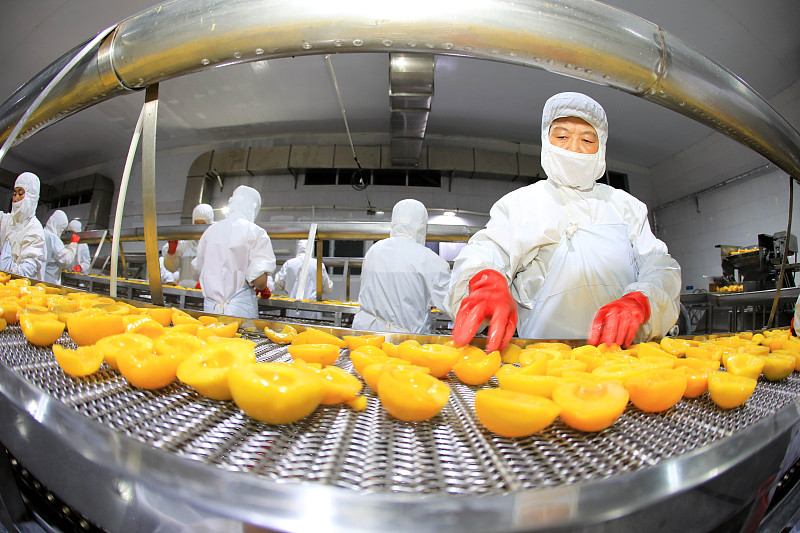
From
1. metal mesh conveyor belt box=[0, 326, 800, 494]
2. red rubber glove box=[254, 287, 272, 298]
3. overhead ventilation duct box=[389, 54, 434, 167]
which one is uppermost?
overhead ventilation duct box=[389, 54, 434, 167]

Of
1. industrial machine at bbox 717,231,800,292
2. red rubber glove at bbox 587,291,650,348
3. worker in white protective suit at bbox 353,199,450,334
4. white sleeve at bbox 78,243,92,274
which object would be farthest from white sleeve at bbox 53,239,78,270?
industrial machine at bbox 717,231,800,292

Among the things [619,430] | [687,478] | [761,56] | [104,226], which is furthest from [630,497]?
[104,226]

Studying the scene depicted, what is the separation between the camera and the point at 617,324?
2.89ft

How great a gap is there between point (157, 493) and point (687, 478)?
1.18 feet

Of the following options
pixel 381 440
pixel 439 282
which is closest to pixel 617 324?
pixel 381 440

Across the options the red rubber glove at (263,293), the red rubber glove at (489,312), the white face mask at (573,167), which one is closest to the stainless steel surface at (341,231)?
the red rubber glove at (263,293)

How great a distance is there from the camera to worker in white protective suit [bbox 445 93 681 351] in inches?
48.5

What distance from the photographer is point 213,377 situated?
393 millimetres

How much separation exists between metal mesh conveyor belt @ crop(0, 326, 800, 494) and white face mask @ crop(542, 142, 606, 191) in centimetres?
118

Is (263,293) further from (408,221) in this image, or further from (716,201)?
(716,201)

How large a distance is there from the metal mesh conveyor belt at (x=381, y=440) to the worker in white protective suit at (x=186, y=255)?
514 centimetres

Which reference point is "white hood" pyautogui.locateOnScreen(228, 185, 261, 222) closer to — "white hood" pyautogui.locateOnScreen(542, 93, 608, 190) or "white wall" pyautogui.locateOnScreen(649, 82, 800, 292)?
"white hood" pyautogui.locateOnScreen(542, 93, 608, 190)

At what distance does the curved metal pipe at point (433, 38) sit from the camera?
1.88ft

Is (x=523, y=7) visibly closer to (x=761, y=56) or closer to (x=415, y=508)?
(x=415, y=508)
